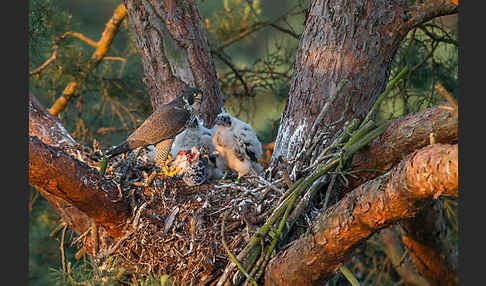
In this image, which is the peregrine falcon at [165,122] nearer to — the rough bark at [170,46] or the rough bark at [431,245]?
the rough bark at [170,46]

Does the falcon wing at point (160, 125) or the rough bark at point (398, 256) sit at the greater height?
the falcon wing at point (160, 125)

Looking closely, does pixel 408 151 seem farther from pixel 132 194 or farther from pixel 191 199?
pixel 132 194

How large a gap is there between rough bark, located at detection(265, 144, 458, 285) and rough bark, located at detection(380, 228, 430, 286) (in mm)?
2380

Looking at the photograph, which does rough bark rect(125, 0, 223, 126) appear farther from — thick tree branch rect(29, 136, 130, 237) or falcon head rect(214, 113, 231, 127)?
thick tree branch rect(29, 136, 130, 237)

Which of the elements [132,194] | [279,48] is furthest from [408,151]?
[279,48]

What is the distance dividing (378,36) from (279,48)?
177 centimetres

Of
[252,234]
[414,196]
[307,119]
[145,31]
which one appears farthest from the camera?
[145,31]

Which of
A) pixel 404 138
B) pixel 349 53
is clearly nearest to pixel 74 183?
pixel 404 138

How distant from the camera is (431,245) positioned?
12.1ft

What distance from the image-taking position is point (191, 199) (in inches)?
122

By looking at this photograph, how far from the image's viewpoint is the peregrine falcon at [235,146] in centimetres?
377

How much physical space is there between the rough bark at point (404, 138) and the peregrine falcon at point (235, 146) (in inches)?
42.5

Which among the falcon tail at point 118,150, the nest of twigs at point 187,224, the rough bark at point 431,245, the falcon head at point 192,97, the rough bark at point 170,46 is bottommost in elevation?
the rough bark at point 431,245

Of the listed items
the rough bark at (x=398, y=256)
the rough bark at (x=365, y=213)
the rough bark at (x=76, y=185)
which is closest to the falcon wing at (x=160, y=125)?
the rough bark at (x=76, y=185)
